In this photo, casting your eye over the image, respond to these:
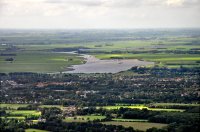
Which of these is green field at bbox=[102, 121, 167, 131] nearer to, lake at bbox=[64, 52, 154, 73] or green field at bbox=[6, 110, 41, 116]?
green field at bbox=[6, 110, 41, 116]

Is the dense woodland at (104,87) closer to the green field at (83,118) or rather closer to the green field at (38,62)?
the green field at (83,118)

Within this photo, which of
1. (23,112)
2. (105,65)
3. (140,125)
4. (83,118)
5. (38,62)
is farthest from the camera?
(38,62)

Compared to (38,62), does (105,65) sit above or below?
below

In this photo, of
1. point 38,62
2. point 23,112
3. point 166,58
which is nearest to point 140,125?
point 23,112

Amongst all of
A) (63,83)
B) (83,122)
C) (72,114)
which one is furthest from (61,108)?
(63,83)

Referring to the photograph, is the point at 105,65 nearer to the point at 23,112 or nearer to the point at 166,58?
the point at 166,58

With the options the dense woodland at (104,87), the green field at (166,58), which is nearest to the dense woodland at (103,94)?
the dense woodland at (104,87)

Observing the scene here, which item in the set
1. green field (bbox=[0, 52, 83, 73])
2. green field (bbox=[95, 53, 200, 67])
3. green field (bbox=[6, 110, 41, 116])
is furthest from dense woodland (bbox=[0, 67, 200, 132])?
green field (bbox=[95, 53, 200, 67])

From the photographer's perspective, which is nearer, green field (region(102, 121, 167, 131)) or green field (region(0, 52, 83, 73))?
green field (region(102, 121, 167, 131))

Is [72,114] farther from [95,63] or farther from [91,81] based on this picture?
[95,63]

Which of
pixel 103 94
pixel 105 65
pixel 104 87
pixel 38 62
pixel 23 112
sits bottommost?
pixel 23 112

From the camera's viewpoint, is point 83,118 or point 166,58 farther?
point 166,58
